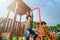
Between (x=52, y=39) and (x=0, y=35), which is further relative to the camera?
(x=52, y=39)

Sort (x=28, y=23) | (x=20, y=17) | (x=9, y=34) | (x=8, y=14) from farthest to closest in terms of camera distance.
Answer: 1. (x=20, y=17)
2. (x=8, y=14)
3. (x=9, y=34)
4. (x=28, y=23)

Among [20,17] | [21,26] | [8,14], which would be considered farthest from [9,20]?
[20,17]

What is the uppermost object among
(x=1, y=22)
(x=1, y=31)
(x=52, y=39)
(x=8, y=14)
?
(x=8, y=14)

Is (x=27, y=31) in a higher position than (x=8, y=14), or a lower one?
lower

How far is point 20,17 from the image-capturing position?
14.9 metres

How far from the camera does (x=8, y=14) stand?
1040 cm

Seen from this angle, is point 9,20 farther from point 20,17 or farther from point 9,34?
point 20,17

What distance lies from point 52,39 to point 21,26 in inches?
127

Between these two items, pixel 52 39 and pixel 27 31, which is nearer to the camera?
pixel 27 31

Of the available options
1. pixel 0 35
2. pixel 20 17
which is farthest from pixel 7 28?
pixel 20 17

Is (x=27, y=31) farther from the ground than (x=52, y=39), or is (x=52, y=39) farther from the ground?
(x=27, y=31)

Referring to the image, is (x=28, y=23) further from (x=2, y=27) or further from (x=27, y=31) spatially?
(x=2, y=27)

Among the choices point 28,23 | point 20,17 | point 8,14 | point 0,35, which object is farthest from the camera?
point 20,17

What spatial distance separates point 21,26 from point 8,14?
3.00 m
